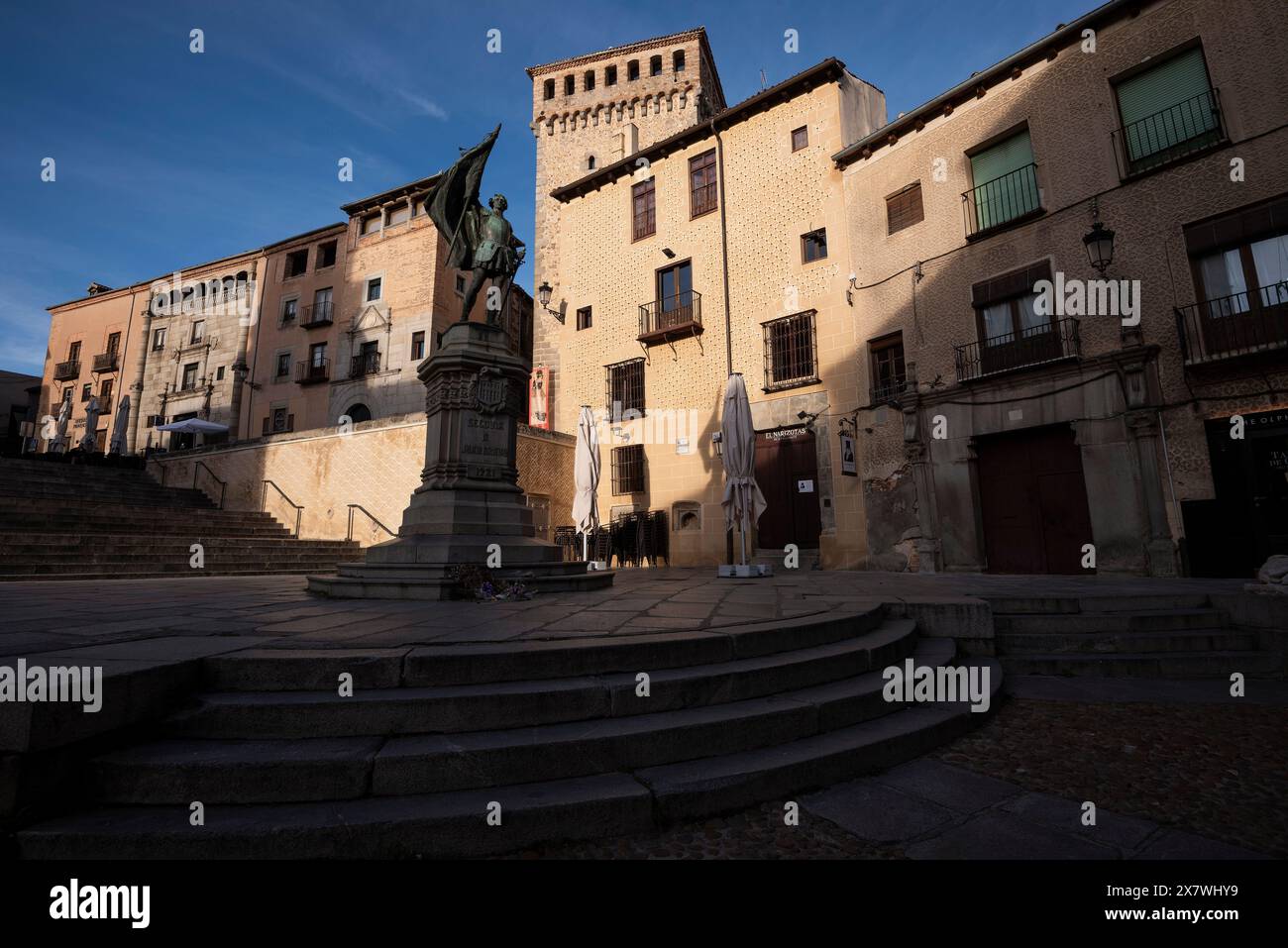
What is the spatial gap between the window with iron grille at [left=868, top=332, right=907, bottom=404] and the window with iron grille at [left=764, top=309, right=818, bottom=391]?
142cm

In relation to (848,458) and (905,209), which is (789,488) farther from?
(905,209)

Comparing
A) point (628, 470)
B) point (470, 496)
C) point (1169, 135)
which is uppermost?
point (1169, 135)

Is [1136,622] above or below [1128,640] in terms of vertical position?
above

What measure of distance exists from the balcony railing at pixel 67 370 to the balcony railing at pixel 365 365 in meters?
20.2

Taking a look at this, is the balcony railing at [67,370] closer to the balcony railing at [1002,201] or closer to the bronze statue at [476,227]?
the bronze statue at [476,227]

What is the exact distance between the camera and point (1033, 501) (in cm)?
1109

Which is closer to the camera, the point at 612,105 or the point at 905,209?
the point at 905,209

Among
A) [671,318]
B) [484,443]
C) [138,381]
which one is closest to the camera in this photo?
[484,443]

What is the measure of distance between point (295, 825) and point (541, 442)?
47.2 ft

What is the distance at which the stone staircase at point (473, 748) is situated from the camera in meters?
2.17

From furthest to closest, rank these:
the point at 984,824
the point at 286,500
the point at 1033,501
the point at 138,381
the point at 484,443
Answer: the point at 138,381, the point at 286,500, the point at 1033,501, the point at 484,443, the point at 984,824

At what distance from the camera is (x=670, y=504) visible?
53.8 ft

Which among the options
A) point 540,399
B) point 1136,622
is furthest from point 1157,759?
point 540,399

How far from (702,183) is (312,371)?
724 inches
